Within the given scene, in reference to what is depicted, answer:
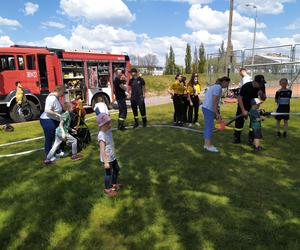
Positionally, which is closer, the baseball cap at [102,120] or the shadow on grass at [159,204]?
the shadow on grass at [159,204]

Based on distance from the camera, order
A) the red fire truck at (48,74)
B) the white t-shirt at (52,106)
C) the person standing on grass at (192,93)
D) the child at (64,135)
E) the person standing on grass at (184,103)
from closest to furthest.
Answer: the white t-shirt at (52,106) < the child at (64,135) < the person standing on grass at (184,103) < the person standing on grass at (192,93) < the red fire truck at (48,74)

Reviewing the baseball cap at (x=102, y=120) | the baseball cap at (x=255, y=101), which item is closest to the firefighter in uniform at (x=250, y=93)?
the baseball cap at (x=255, y=101)

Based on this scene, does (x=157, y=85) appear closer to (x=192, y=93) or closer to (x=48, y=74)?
(x=48, y=74)

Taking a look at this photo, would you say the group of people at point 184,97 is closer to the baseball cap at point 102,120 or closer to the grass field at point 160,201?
the grass field at point 160,201

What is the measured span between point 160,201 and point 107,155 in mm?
1038

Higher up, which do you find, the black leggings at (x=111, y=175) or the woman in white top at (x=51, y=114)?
the woman in white top at (x=51, y=114)

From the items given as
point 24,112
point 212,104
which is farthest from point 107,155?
point 24,112

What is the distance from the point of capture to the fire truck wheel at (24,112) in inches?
478

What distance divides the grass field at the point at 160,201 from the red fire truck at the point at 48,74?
20.7 ft

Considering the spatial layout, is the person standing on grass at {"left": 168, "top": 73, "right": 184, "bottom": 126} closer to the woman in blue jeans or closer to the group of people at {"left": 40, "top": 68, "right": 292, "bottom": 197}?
the group of people at {"left": 40, "top": 68, "right": 292, "bottom": 197}

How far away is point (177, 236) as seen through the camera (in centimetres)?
349

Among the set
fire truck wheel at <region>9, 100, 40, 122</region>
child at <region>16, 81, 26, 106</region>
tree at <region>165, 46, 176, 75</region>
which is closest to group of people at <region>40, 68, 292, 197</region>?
child at <region>16, 81, 26, 106</region>

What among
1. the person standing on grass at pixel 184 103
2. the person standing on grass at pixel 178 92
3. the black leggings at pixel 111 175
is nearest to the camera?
the black leggings at pixel 111 175

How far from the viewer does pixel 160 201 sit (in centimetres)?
436
